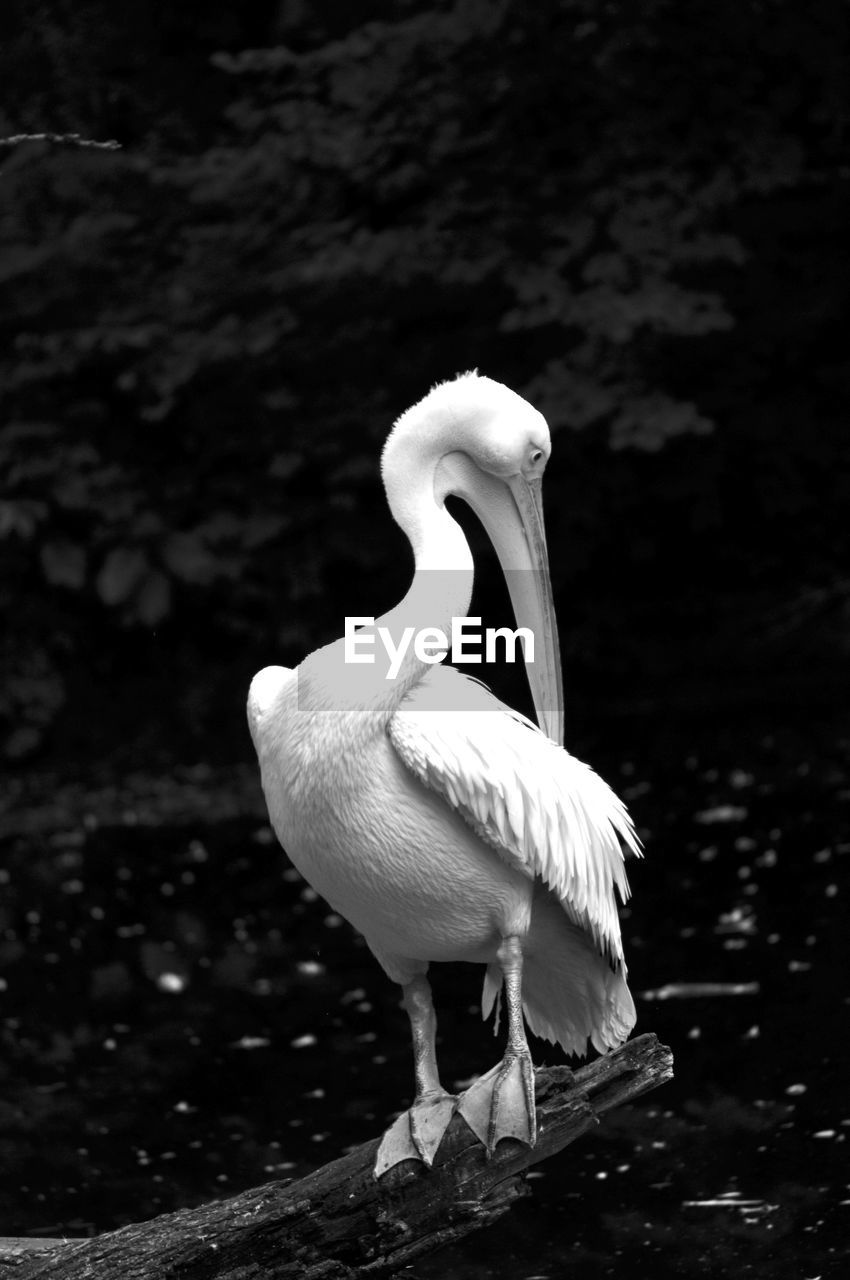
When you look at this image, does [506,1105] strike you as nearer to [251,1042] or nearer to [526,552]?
[526,552]

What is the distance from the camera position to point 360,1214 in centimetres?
311

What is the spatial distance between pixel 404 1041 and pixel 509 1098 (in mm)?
2348

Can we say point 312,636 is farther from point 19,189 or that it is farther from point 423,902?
point 423,902

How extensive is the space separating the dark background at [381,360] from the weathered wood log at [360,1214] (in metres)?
4.28

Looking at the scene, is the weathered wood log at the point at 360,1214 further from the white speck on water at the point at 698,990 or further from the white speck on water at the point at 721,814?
the white speck on water at the point at 721,814

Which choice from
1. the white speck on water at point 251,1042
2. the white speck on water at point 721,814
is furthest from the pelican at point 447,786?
the white speck on water at point 721,814

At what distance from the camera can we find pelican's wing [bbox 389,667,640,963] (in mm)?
3006

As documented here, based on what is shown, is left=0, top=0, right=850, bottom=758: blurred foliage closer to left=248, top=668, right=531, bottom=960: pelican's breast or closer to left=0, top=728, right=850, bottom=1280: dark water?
left=0, top=728, right=850, bottom=1280: dark water

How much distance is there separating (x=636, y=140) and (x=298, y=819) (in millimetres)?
7280

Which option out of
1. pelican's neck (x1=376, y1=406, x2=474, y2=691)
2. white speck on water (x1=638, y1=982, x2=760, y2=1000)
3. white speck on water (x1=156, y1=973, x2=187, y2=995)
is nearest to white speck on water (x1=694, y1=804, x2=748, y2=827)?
white speck on water (x1=638, y1=982, x2=760, y2=1000)

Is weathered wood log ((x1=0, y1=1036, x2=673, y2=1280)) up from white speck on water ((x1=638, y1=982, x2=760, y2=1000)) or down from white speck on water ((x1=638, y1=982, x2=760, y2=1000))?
up

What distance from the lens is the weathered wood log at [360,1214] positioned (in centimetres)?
304

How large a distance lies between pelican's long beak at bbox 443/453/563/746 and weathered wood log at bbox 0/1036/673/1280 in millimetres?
742

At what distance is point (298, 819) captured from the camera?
3053 mm
